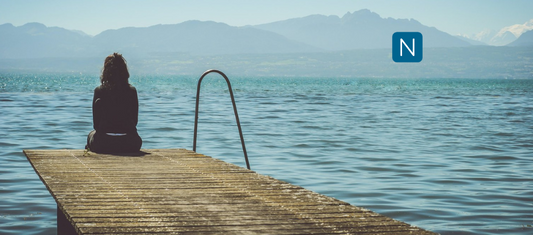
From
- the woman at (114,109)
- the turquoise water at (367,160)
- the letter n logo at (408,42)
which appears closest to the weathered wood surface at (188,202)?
the woman at (114,109)

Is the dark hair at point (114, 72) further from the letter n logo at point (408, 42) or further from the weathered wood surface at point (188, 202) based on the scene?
the letter n logo at point (408, 42)

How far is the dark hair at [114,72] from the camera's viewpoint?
9375mm

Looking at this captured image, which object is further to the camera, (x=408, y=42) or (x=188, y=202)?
→ (x=408, y=42)

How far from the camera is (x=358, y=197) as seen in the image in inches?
409

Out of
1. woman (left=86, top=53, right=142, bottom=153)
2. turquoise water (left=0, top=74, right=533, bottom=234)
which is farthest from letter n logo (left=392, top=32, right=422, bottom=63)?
woman (left=86, top=53, right=142, bottom=153)

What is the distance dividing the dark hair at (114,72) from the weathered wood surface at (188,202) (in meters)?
1.16

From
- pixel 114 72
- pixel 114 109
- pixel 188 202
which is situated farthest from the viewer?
pixel 114 109

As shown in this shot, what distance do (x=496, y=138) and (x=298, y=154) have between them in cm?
835

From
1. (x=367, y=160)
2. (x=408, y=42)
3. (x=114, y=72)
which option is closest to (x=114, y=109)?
(x=114, y=72)

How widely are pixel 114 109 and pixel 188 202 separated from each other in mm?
3744

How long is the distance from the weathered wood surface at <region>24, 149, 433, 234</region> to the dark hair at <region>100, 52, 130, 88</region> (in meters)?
1.16

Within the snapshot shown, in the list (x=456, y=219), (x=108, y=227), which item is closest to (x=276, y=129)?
(x=456, y=219)

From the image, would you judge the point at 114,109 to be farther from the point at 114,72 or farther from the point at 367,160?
the point at 367,160

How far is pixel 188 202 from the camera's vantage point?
634 cm
